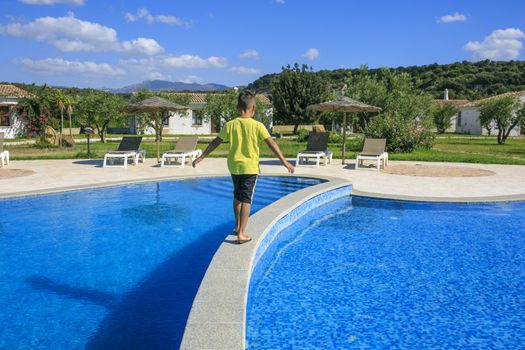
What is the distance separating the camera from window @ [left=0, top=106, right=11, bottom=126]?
108 feet

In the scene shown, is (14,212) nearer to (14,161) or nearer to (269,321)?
(269,321)

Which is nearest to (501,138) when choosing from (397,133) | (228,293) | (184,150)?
(397,133)

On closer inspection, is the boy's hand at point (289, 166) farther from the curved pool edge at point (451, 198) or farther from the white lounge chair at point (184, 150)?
the white lounge chair at point (184, 150)

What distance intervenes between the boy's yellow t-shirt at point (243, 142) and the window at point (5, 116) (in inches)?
1336

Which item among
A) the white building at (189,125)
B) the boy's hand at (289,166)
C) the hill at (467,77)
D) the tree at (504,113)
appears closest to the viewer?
the boy's hand at (289,166)

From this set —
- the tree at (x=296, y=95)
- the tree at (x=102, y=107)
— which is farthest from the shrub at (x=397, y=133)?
the tree at (x=296, y=95)

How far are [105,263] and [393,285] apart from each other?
3.51 meters

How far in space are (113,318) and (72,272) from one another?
153 centimetres

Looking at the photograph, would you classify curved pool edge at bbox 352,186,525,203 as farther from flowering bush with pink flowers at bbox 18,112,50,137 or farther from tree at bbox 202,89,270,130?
flowering bush with pink flowers at bbox 18,112,50,137

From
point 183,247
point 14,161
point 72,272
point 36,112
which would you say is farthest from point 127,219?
point 36,112

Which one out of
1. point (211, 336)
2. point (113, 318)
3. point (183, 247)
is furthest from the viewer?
point (183, 247)

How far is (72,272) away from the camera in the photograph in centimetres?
532

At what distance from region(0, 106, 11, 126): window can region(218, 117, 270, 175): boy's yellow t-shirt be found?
3393 centimetres

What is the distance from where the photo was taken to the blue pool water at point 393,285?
3805mm
